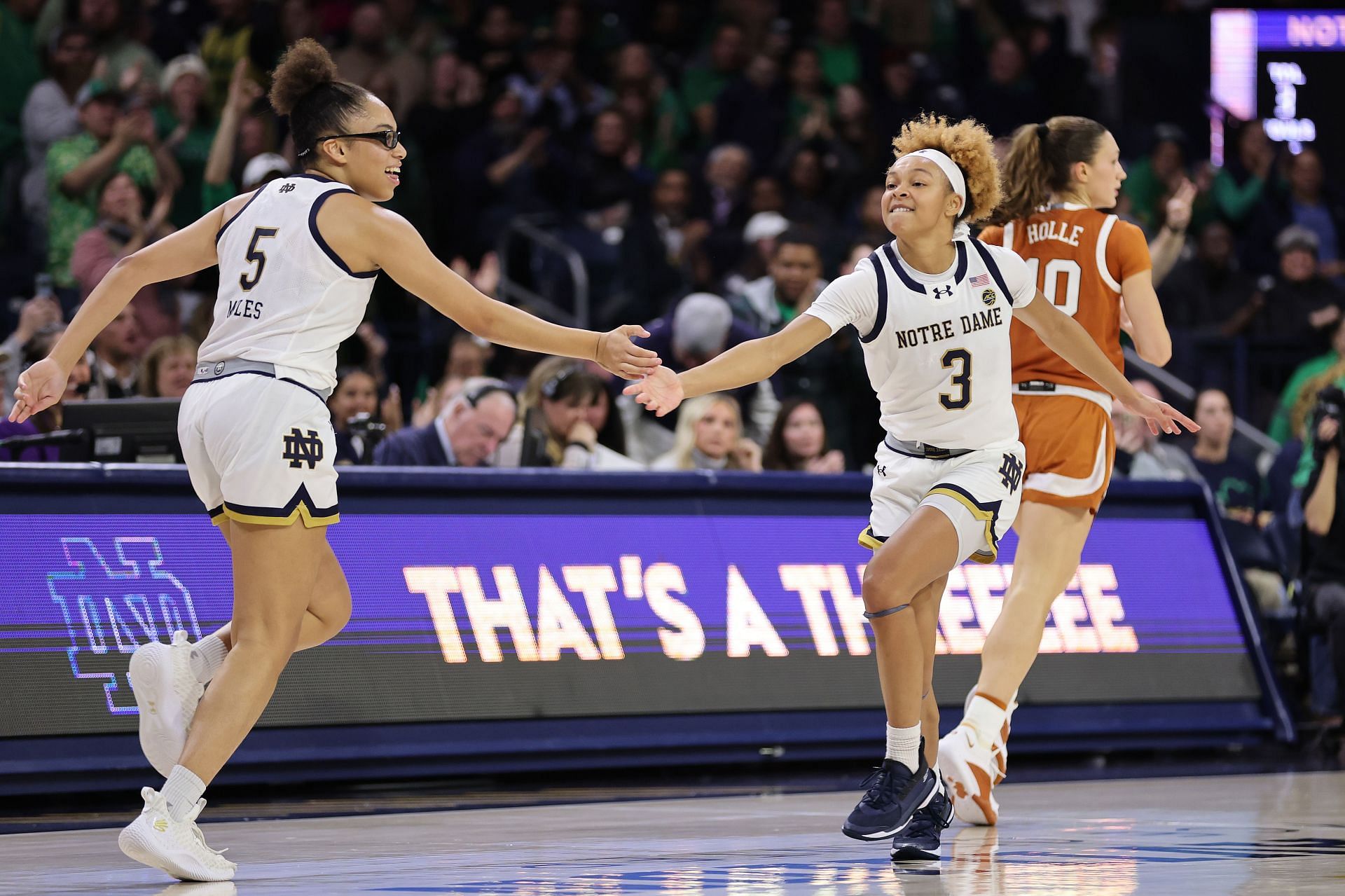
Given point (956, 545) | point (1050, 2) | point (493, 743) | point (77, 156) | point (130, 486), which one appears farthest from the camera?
point (1050, 2)

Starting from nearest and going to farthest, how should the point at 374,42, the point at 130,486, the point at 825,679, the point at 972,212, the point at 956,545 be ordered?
the point at 956,545, the point at 972,212, the point at 130,486, the point at 825,679, the point at 374,42

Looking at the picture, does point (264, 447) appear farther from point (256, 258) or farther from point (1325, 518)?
point (1325, 518)

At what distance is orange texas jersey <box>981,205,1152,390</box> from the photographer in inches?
279

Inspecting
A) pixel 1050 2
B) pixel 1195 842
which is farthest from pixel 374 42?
pixel 1195 842

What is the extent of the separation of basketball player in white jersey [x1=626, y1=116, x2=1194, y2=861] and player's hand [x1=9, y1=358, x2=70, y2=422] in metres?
1.62

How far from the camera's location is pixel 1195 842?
20.1 ft

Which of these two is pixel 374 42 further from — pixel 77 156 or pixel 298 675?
pixel 298 675

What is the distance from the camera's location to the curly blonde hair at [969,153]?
6402 mm

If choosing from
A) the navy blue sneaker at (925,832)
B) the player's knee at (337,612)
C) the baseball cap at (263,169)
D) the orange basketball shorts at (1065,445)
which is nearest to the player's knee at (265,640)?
the player's knee at (337,612)

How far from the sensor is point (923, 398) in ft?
20.4

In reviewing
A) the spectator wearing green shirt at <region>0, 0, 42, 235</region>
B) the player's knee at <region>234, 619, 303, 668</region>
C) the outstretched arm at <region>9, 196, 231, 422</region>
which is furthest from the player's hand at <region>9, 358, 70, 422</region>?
the spectator wearing green shirt at <region>0, 0, 42, 235</region>

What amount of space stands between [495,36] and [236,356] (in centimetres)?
1058

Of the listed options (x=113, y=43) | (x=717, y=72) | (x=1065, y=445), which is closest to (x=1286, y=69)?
(x=717, y=72)

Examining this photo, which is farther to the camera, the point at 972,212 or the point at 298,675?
the point at 298,675
